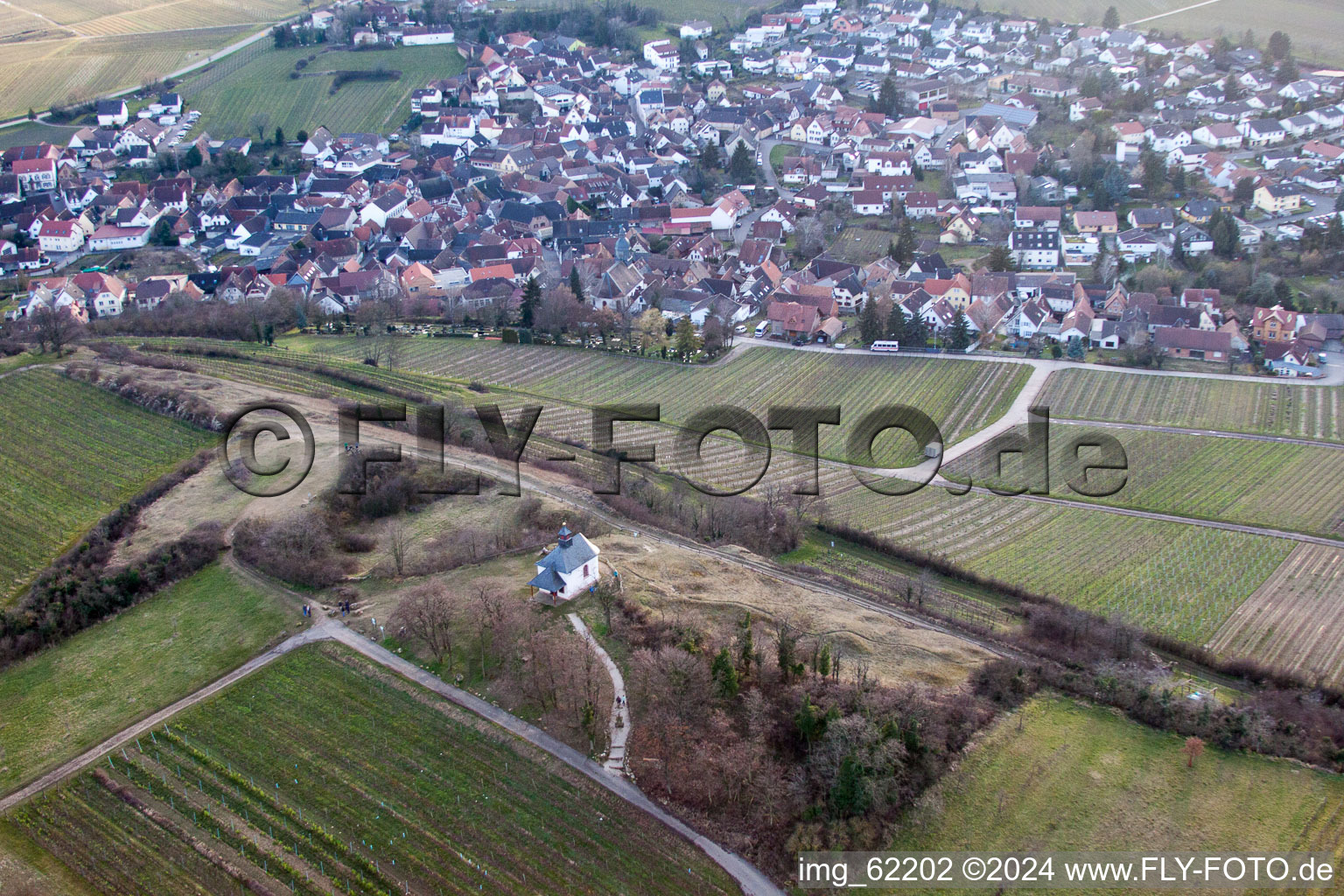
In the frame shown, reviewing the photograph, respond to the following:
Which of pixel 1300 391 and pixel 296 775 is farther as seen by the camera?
pixel 1300 391

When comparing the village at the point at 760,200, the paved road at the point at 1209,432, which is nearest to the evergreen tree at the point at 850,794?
the paved road at the point at 1209,432

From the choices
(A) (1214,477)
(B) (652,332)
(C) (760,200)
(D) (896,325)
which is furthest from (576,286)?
(A) (1214,477)

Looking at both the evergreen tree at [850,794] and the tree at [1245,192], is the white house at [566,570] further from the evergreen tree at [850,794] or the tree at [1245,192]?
the tree at [1245,192]

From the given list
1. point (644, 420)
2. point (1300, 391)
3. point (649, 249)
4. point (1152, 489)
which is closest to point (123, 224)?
point (649, 249)

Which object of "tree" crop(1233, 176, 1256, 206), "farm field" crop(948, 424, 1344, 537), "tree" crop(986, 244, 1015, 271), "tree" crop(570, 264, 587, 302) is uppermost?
"tree" crop(1233, 176, 1256, 206)

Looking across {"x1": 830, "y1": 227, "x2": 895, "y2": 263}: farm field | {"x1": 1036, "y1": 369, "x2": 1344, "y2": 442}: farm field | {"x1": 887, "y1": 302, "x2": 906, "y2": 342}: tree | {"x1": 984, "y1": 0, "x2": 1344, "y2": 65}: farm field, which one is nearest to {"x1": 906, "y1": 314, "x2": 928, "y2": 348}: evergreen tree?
{"x1": 887, "y1": 302, "x2": 906, "y2": 342}: tree

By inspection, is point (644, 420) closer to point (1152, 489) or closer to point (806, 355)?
point (806, 355)

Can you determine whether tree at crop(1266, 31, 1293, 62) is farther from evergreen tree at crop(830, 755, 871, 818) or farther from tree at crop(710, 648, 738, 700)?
evergreen tree at crop(830, 755, 871, 818)

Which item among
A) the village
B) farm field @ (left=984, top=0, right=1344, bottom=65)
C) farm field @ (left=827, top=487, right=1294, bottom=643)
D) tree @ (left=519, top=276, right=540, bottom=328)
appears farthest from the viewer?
farm field @ (left=984, top=0, right=1344, bottom=65)

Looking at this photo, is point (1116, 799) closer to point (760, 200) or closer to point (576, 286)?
point (576, 286)
